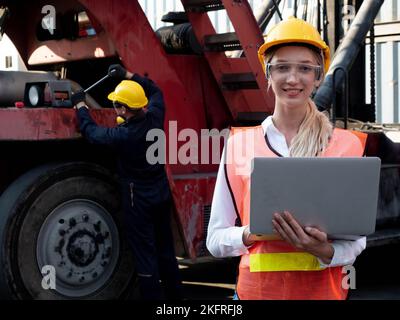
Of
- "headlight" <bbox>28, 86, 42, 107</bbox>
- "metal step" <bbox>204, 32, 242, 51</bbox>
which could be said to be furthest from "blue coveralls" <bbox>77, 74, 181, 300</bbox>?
"metal step" <bbox>204, 32, 242, 51</bbox>

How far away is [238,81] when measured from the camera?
5953mm

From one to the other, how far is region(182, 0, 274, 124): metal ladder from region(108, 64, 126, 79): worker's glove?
770 mm

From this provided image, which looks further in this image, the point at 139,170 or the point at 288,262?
the point at 139,170

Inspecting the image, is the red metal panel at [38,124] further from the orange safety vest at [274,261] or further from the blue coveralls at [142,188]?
the orange safety vest at [274,261]

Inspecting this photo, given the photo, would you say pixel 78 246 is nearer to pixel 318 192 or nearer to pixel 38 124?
pixel 38 124

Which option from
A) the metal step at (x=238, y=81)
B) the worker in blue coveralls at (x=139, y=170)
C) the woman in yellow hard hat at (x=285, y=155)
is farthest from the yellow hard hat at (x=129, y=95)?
the woman in yellow hard hat at (x=285, y=155)

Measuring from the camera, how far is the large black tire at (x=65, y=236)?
4.90 m

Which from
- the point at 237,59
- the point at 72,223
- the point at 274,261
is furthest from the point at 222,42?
the point at 274,261

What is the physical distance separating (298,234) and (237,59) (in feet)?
13.1

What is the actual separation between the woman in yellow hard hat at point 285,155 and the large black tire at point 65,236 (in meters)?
2.69

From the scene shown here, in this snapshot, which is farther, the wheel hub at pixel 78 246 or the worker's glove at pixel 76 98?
the worker's glove at pixel 76 98
